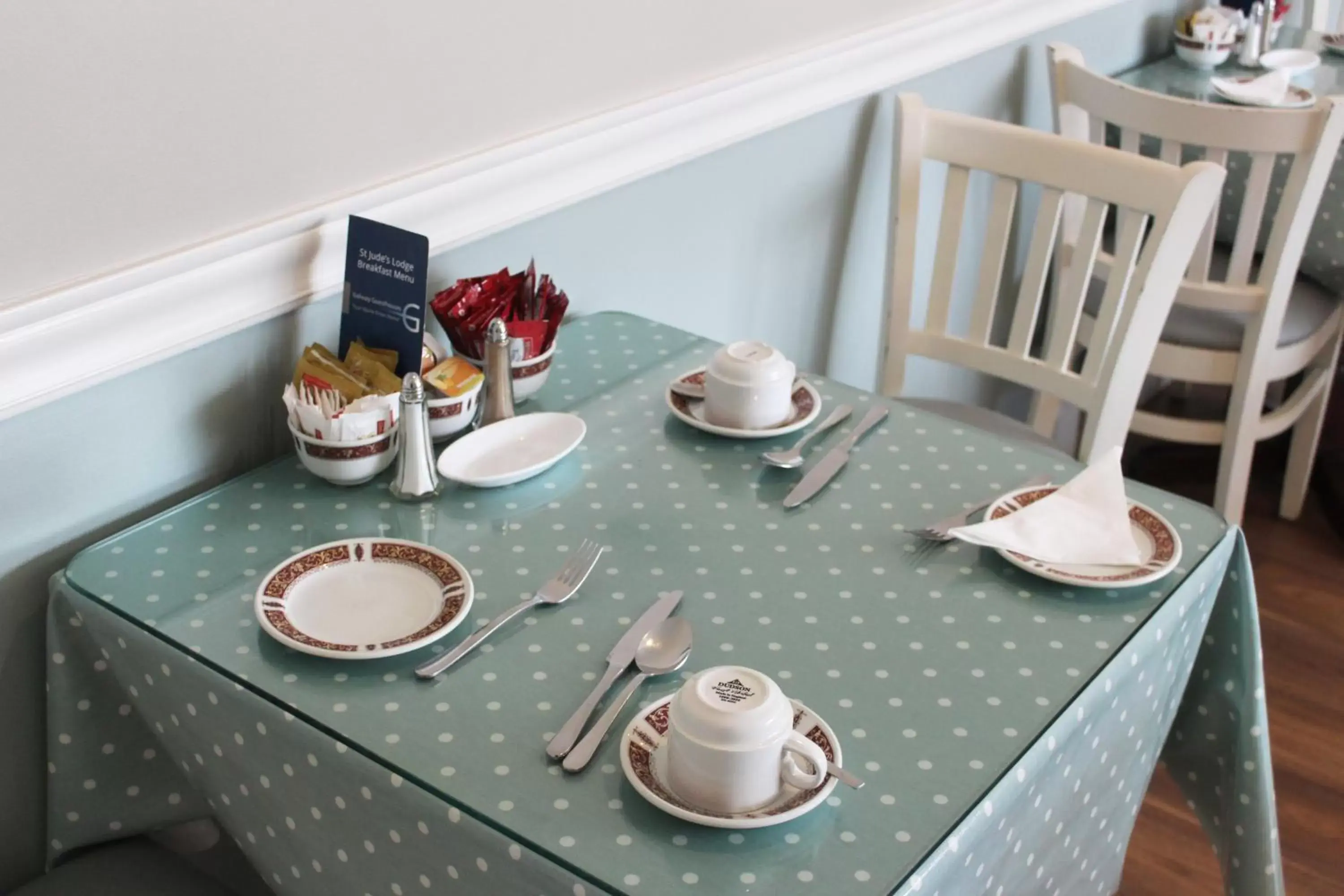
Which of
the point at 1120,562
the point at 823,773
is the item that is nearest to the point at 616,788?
the point at 823,773

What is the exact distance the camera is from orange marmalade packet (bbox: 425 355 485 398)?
4.04 feet

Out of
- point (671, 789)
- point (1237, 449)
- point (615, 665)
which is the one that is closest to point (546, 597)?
point (615, 665)

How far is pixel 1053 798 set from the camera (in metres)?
0.98

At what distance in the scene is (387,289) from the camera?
120 centimetres

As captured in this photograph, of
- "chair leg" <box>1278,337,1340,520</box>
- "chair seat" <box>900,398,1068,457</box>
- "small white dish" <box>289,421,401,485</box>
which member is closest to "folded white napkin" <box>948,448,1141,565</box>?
"small white dish" <box>289,421,401,485</box>

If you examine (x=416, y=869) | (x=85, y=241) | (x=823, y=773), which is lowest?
(x=416, y=869)

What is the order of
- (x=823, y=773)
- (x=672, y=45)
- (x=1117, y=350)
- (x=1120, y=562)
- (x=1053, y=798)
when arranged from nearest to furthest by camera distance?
(x=823, y=773) < (x=1053, y=798) < (x=1120, y=562) < (x=672, y=45) < (x=1117, y=350)

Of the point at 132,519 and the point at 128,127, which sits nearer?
the point at 128,127

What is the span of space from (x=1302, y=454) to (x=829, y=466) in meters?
1.65

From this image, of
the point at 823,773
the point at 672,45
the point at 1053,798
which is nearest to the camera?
the point at 823,773

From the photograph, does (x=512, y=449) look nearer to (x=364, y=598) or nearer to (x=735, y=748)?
(x=364, y=598)

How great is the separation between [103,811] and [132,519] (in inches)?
9.8

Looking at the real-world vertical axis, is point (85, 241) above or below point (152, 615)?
above

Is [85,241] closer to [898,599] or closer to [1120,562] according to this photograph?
[898,599]
